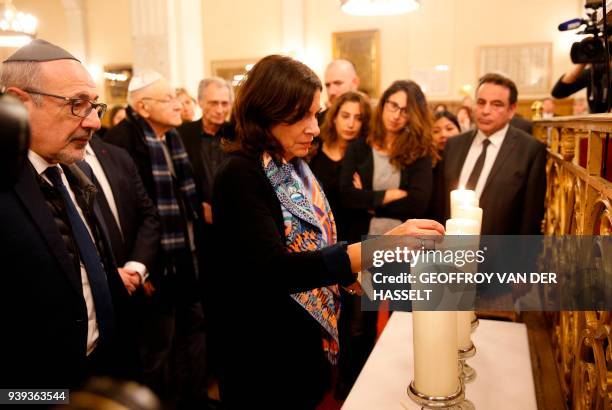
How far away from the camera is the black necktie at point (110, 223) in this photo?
211cm

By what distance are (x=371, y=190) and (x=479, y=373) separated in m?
1.75

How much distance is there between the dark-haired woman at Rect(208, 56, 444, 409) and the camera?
1.38 m

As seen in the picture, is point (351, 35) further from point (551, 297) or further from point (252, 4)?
point (551, 297)

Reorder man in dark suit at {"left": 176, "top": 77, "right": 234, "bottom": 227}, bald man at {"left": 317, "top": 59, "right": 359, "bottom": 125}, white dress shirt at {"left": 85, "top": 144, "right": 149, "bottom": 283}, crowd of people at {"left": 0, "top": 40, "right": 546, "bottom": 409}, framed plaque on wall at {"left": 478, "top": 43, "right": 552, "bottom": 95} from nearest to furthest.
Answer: crowd of people at {"left": 0, "top": 40, "right": 546, "bottom": 409} → white dress shirt at {"left": 85, "top": 144, "right": 149, "bottom": 283} → bald man at {"left": 317, "top": 59, "right": 359, "bottom": 125} → man in dark suit at {"left": 176, "top": 77, "right": 234, "bottom": 227} → framed plaque on wall at {"left": 478, "top": 43, "right": 552, "bottom": 95}

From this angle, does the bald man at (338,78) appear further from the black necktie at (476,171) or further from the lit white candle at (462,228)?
the lit white candle at (462,228)

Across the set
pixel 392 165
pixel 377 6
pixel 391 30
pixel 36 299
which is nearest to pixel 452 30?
pixel 391 30

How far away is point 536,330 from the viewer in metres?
2.20

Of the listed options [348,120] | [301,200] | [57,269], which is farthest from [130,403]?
[348,120]

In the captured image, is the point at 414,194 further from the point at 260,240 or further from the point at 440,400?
the point at 440,400

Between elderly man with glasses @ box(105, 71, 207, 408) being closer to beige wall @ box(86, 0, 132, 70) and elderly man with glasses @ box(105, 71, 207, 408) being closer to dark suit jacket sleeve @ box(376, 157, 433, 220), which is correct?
dark suit jacket sleeve @ box(376, 157, 433, 220)

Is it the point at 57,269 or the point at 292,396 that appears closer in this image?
the point at 57,269

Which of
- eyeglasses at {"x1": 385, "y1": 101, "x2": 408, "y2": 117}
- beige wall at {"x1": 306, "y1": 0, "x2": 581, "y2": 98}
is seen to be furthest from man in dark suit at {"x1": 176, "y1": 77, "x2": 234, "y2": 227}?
beige wall at {"x1": 306, "y1": 0, "x2": 581, "y2": 98}

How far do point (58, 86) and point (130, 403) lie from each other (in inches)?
50.2

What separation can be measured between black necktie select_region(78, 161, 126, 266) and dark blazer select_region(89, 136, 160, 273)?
0.07 ft
